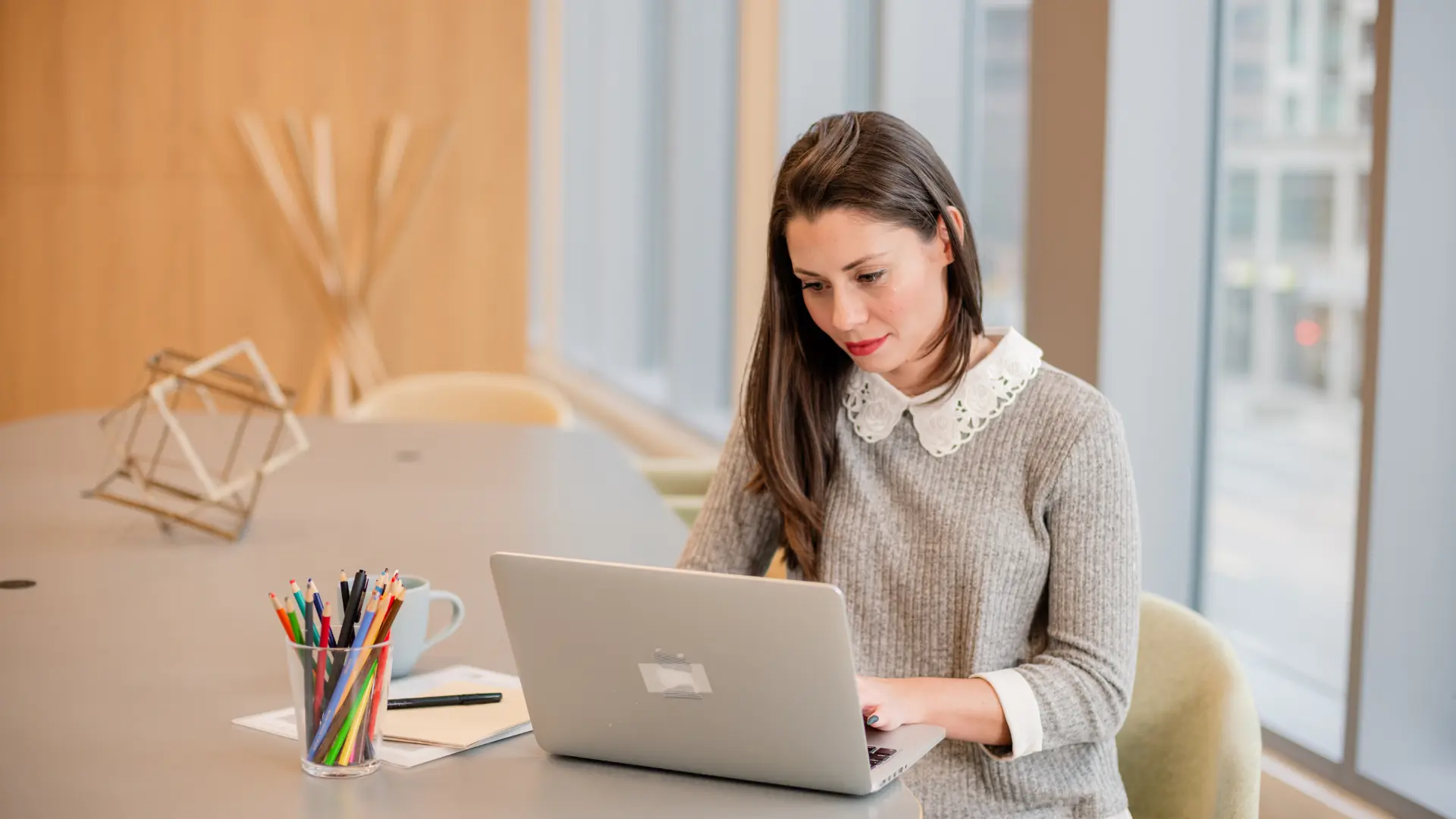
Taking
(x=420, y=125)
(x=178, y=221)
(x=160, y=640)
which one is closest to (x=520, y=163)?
(x=420, y=125)

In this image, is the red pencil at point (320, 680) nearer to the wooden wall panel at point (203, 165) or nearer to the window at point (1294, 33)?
the window at point (1294, 33)

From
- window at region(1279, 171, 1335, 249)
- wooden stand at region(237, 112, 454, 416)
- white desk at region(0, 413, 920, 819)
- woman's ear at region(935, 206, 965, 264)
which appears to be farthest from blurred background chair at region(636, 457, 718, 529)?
wooden stand at region(237, 112, 454, 416)

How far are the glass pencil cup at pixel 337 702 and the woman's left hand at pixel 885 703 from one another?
403 millimetres

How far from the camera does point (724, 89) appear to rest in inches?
204

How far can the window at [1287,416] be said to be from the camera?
2.25 m

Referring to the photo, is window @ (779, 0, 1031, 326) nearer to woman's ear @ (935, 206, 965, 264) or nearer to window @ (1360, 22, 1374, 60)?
window @ (1360, 22, 1374, 60)

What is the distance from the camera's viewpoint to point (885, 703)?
1241 millimetres

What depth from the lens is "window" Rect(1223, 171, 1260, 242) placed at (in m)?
2.37

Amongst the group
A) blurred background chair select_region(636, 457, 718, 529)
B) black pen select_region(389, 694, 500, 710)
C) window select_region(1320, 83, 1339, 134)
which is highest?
window select_region(1320, 83, 1339, 134)

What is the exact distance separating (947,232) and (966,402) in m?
0.18

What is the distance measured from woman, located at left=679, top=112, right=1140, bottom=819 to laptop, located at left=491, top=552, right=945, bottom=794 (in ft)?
0.68

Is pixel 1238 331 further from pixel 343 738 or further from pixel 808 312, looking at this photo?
pixel 343 738

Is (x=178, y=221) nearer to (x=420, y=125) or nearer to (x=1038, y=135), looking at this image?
(x=420, y=125)

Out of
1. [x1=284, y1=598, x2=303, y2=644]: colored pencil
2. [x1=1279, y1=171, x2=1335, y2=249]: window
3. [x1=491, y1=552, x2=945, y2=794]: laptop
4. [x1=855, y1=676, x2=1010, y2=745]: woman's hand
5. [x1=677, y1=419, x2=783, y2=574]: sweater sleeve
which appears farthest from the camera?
[x1=1279, y1=171, x2=1335, y2=249]: window
